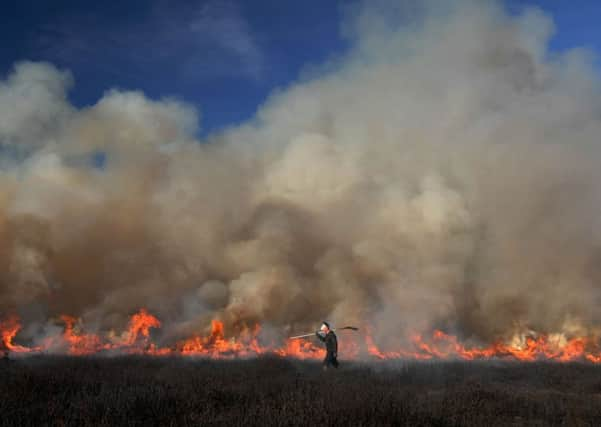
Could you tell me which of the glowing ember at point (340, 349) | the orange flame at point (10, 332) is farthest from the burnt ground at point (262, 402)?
the glowing ember at point (340, 349)

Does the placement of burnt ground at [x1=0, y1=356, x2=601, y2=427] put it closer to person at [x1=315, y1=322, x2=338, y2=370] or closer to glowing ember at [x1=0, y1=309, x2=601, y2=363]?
person at [x1=315, y1=322, x2=338, y2=370]

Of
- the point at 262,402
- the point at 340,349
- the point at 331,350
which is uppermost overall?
the point at 331,350

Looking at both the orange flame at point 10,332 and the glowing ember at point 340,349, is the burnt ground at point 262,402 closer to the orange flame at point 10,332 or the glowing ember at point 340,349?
the orange flame at point 10,332

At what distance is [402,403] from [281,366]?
898cm

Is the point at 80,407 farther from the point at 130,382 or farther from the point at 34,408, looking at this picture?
the point at 130,382

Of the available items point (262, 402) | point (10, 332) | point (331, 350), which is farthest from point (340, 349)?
point (262, 402)

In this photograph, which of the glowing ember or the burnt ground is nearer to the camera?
the burnt ground

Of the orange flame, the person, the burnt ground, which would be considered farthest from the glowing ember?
the burnt ground

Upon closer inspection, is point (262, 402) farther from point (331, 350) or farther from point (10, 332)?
point (10, 332)

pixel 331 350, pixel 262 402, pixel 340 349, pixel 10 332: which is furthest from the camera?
pixel 340 349

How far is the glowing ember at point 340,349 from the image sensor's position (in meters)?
26.4

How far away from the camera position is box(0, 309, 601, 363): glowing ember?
26.4 m

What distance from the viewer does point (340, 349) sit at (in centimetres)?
2834

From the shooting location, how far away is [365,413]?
780cm
